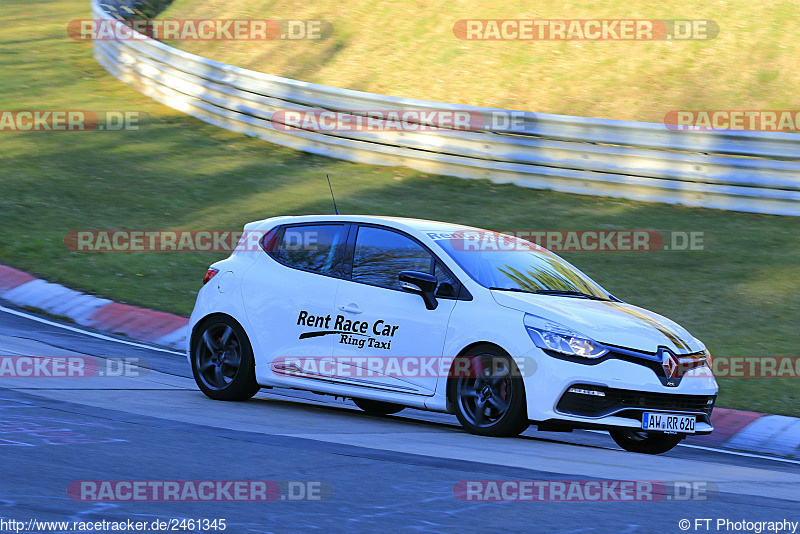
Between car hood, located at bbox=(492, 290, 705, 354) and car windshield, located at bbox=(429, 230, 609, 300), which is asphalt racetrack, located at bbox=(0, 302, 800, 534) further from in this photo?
car windshield, located at bbox=(429, 230, 609, 300)

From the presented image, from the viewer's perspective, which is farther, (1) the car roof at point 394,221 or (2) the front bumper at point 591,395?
(1) the car roof at point 394,221

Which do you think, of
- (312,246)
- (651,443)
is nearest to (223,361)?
(312,246)

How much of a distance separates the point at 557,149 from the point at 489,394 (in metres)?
8.72

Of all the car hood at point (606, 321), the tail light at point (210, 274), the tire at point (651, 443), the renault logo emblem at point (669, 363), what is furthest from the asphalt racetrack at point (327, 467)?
the tail light at point (210, 274)

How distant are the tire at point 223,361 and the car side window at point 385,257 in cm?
120

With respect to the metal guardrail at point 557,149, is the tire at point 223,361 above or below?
below

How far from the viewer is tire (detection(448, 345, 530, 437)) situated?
7633 millimetres

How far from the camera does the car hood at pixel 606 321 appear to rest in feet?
24.9
